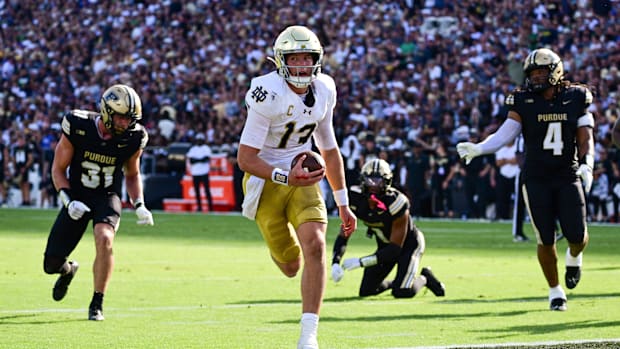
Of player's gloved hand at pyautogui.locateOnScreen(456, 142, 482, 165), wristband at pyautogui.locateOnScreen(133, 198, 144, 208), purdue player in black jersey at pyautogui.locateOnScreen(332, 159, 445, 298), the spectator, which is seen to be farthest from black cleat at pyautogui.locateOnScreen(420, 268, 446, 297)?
the spectator

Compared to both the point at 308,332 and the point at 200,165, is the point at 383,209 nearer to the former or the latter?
the point at 308,332

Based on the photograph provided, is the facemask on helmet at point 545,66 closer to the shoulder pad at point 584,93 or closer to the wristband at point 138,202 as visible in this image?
A: the shoulder pad at point 584,93

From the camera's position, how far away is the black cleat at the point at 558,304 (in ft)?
27.6

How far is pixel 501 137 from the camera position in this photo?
850 centimetres

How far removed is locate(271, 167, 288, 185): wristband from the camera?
6.31 meters

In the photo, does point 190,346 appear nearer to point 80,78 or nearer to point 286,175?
point 286,175

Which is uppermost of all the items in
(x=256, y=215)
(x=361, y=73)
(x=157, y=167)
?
(x=256, y=215)

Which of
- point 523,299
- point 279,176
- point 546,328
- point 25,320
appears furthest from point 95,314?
point 523,299

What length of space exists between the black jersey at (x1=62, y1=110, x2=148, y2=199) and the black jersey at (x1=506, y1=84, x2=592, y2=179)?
8.99ft

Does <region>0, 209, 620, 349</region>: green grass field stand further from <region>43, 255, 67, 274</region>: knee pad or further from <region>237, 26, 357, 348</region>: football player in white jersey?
<region>237, 26, 357, 348</region>: football player in white jersey

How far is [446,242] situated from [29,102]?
1707 centimetres

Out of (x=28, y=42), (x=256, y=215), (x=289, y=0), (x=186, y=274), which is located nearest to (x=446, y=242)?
(x=186, y=274)

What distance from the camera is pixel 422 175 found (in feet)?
71.7

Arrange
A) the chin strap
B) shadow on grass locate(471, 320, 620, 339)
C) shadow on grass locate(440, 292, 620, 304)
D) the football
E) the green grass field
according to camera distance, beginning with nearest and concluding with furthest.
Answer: the football
the green grass field
shadow on grass locate(471, 320, 620, 339)
shadow on grass locate(440, 292, 620, 304)
the chin strap
